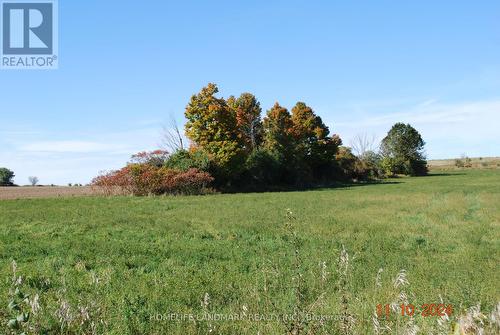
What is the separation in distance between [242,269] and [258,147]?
151 feet

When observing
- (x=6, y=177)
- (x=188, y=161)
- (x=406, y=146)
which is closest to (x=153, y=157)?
(x=188, y=161)

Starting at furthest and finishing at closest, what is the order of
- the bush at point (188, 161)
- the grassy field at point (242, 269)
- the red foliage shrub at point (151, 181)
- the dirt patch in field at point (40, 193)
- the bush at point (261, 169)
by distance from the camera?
the bush at point (261, 169) < the bush at point (188, 161) < the dirt patch in field at point (40, 193) < the red foliage shrub at point (151, 181) < the grassy field at point (242, 269)

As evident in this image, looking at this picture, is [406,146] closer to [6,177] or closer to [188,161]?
[188,161]

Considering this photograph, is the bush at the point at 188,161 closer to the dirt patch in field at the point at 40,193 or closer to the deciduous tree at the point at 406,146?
the dirt patch in field at the point at 40,193

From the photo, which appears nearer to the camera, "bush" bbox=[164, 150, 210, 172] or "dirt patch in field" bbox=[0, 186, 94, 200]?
"dirt patch in field" bbox=[0, 186, 94, 200]

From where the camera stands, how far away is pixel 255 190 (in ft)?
157

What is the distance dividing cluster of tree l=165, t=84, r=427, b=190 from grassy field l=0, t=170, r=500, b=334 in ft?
85.2

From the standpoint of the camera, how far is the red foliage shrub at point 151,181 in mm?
39750

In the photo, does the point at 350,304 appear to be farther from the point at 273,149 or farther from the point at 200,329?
the point at 273,149

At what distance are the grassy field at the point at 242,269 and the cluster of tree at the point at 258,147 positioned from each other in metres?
26.0

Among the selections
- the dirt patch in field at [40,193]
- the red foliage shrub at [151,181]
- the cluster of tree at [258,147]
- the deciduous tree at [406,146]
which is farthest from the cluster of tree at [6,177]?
the deciduous tree at [406,146]

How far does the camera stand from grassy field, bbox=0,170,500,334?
5.61m

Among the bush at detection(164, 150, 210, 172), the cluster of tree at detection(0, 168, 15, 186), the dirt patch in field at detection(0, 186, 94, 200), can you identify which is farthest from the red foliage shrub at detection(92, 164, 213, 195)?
the cluster of tree at detection(0, 168, 15, 186)

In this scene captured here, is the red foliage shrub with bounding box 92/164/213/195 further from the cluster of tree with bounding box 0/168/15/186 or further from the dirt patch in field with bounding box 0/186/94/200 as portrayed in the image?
the cluster of tree with bounding box 0/168/15/186
